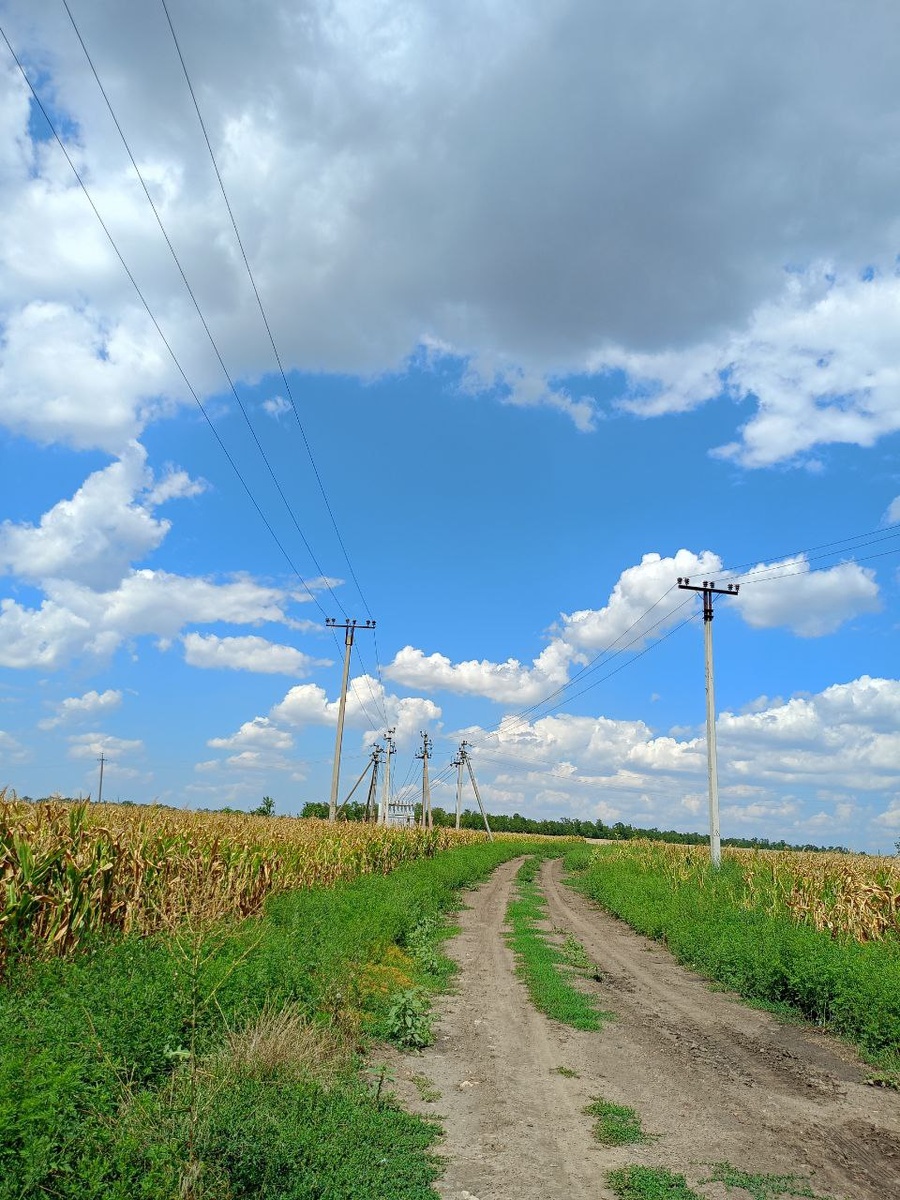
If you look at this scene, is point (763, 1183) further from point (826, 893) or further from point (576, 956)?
point (826, 893)

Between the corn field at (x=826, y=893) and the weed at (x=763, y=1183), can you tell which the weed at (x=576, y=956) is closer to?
the corn field at (x=826, y=893)

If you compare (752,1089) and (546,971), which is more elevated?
(752,1089)

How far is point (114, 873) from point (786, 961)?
11.1 metres

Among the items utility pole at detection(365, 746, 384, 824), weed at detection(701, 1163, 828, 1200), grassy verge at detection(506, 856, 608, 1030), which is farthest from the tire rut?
utility pole at detection(365, 746, 384, 824)

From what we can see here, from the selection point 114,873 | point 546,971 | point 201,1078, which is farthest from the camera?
point 546,971

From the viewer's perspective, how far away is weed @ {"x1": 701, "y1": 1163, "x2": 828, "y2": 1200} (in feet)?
20.0

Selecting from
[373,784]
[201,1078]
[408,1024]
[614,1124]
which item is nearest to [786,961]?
[408,1024]

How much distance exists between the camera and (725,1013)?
1232 centimetres

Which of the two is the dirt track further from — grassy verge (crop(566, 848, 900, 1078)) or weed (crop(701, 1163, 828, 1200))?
grassy verge (crop(566, 848, 900, 1078))

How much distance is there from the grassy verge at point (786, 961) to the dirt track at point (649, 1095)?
0.54m

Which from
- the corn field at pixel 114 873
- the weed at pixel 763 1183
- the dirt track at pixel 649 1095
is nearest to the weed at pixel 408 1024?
the dirt track at pixel 649 1095

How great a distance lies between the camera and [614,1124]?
7.31 metres

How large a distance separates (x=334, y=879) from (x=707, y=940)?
1008cm

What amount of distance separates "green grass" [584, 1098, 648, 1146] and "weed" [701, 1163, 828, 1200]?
0.81 m
